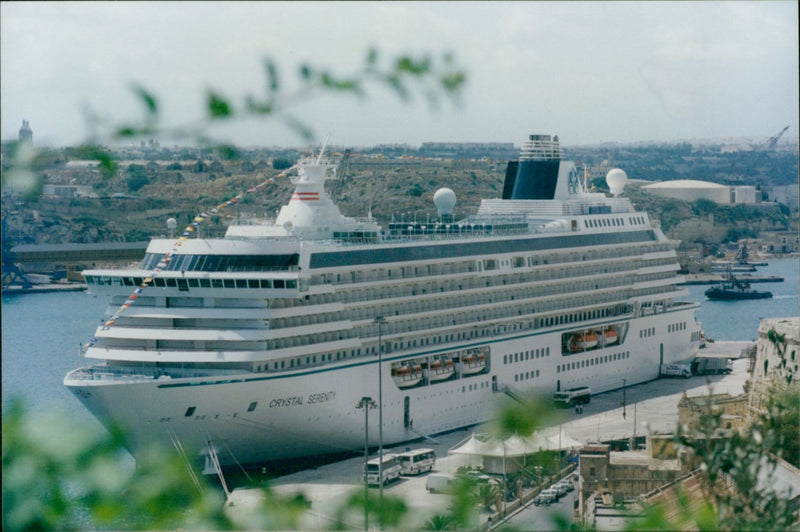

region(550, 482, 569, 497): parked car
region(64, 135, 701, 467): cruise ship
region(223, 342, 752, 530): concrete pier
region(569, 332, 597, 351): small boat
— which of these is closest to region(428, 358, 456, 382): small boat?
region(64, 135, 701, 467): cruise ship

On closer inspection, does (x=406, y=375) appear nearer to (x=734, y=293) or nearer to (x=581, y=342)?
(x=581, y=342)

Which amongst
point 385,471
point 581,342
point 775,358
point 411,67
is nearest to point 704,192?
point 581,342

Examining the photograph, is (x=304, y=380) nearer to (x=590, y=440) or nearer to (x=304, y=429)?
(x=304, y=429)

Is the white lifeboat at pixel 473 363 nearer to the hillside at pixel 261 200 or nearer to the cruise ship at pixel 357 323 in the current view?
the cruise ship at pixel 357 323

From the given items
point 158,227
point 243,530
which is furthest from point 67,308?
point 243,530

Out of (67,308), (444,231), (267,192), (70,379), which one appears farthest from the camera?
(267,192)

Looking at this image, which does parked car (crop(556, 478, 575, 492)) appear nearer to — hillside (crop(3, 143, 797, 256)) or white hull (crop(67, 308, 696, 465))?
white hull (crop(67, 308, 696, 465))

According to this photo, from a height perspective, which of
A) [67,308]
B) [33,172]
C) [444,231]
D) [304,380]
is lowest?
[67,308]
